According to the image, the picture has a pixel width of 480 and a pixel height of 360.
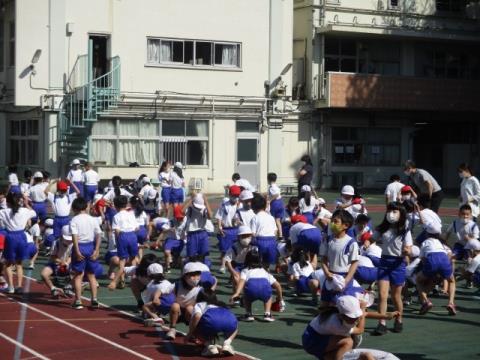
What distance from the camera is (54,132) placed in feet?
105

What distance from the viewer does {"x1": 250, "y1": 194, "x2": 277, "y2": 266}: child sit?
46.5 ft

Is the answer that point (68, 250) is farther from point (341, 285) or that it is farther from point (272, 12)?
point (272, 12)

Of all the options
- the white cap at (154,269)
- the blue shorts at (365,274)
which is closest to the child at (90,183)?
the white cap at (154,269)

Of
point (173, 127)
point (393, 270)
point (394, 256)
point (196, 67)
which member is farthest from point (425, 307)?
A: point (196, 67)

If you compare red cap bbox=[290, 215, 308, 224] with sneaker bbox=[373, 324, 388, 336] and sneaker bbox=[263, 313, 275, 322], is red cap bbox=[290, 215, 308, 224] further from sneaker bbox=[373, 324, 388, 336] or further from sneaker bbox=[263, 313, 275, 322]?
sneaker bbox=[373, 324, 388, 336]

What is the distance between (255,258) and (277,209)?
22.9 ft

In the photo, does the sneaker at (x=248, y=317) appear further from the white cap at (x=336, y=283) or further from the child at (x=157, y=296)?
the white cap at (x=336, y=283)

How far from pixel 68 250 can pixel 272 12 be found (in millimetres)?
22823

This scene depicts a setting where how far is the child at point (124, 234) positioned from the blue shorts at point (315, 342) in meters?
6.30

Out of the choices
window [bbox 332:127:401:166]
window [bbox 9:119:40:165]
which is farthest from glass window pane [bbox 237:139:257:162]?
window [bbox 9:119:40:165]

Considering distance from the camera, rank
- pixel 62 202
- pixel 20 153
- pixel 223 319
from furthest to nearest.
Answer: pixel 20 153, pixel 62 202, pixel 223 319

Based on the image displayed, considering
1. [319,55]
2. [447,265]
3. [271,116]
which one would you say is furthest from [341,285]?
[319,55]

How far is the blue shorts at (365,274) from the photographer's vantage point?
1327 cm

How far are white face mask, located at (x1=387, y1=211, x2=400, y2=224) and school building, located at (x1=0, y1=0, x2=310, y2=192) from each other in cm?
1992
